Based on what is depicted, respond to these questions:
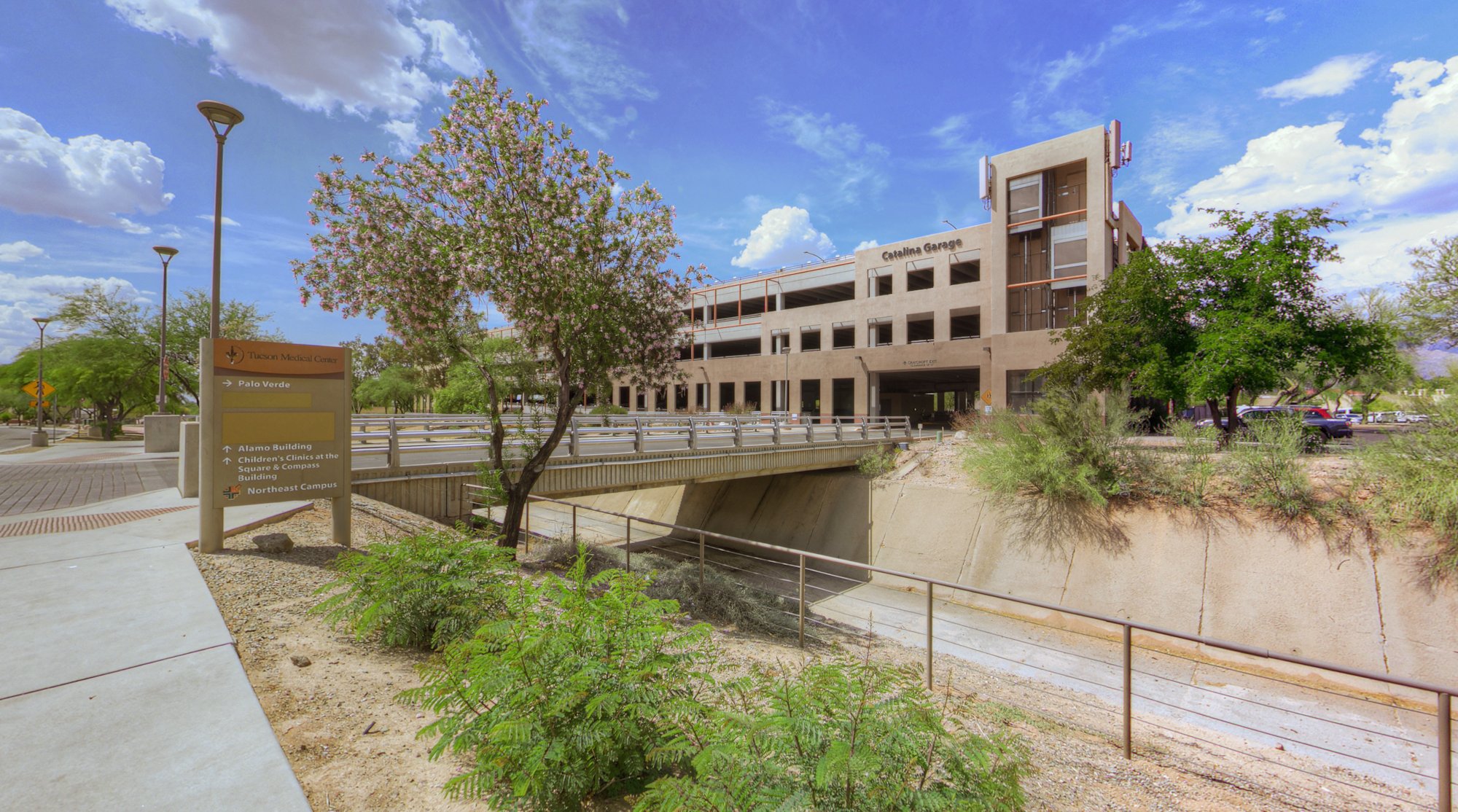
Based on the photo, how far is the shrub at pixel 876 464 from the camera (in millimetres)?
20828

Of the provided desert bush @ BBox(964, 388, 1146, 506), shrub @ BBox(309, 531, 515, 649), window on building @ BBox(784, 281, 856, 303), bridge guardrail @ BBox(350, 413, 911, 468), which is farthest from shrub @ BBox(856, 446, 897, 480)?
window on building @ BBox(784, 281, 856, 303)

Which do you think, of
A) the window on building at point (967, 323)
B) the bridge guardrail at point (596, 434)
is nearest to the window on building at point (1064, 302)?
the window on building at point (967, 323)

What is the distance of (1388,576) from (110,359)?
5196 centimetres

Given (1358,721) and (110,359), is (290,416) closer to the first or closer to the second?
(1358,721)

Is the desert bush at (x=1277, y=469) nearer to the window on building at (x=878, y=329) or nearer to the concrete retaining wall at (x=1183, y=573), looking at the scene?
the concrete retaining wall at (x=1183, y=573)

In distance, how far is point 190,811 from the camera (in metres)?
2.68

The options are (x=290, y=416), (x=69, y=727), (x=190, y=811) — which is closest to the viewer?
(x=190, y=811)

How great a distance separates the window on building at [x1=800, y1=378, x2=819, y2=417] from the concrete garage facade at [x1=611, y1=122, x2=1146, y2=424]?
0.41ft

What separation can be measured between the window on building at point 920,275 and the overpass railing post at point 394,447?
37.7 meters

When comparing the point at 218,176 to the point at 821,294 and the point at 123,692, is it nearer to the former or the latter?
the point at 123,692

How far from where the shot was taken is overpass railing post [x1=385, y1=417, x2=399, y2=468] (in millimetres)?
10125

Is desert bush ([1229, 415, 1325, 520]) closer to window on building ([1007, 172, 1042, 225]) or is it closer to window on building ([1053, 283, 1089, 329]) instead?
window on building ([1053, 283, 1089, 329])

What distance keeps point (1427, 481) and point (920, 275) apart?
117ft

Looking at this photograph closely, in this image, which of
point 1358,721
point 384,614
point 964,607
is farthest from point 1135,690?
point 384,614
